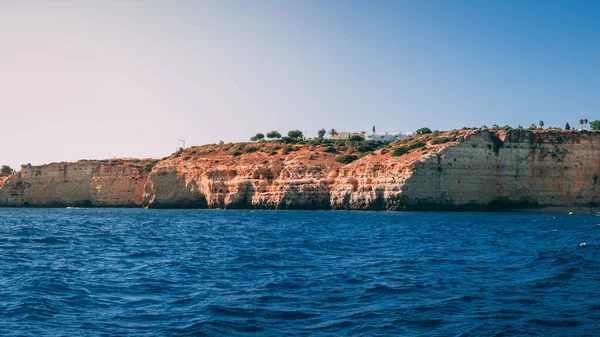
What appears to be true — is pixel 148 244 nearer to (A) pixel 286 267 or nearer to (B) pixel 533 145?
(A) pixel 286 267

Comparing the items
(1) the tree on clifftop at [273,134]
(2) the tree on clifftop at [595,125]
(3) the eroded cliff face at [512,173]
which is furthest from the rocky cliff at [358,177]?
(2) the tree on clifftop at [595,125]

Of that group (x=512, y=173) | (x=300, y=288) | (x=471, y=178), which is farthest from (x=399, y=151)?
(x=300, y=288)

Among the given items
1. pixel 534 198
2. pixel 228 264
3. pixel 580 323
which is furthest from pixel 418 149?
pixel 580 323

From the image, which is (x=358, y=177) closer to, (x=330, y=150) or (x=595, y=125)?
(x=330, y=150)

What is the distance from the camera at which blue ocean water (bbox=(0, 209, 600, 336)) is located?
40.4ft

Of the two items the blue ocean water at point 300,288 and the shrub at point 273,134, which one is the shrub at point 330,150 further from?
the blue ocean water at point 300,288

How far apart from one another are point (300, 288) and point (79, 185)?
86.2m

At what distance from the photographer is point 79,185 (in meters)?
94.6

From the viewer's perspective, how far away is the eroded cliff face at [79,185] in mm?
93188

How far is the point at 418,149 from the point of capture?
76.2 metres

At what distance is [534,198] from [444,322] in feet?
201

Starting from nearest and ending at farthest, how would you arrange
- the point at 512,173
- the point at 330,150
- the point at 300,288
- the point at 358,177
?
the point at 300,288, the point at 512,173, the point at 358,177, the point at 330,150

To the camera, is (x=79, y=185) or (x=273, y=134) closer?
(x=79, y=185)

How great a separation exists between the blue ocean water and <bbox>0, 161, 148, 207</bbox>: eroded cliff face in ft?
216
